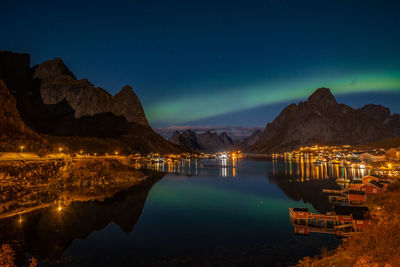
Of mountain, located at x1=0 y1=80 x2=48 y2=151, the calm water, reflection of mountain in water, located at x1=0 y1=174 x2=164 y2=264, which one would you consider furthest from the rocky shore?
mountain, located at x1=0 y1=80 x2=48 y2=151

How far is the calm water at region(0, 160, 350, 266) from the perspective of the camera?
966 inches

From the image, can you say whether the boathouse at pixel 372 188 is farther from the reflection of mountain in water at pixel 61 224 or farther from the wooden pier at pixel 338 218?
the reflection of mountain in water at pixel 61 224

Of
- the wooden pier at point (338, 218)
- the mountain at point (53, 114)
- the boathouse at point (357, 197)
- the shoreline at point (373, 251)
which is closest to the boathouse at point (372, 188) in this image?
the boathouse at point (357, 197)

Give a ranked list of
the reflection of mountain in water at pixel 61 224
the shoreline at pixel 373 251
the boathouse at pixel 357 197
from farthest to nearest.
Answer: the boathouse at pixel 357 197 → the reflection of mountain in water at pixel 61 224 → the shoreline at pixel 373 251

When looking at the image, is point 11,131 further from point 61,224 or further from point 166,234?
point 166,234

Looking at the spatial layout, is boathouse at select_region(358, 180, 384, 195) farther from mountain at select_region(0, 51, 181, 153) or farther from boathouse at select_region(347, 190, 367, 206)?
mountain at select_region(0, 51, 181, 153)

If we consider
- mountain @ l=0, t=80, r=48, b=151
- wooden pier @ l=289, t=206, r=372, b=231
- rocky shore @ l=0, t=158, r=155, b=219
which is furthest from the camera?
mountain @ l=0, t=80, r=48, b=151

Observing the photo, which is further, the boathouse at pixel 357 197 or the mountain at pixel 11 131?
the mountain at pixel 11 131

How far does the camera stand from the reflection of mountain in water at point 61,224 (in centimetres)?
2625

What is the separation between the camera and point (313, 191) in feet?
194

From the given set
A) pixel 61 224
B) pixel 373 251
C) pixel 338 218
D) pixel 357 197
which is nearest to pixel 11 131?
pixel 61 224

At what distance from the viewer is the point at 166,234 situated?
32.3 metres

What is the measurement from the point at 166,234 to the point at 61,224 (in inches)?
555

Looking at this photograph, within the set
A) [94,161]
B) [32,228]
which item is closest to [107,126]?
[94,161]
